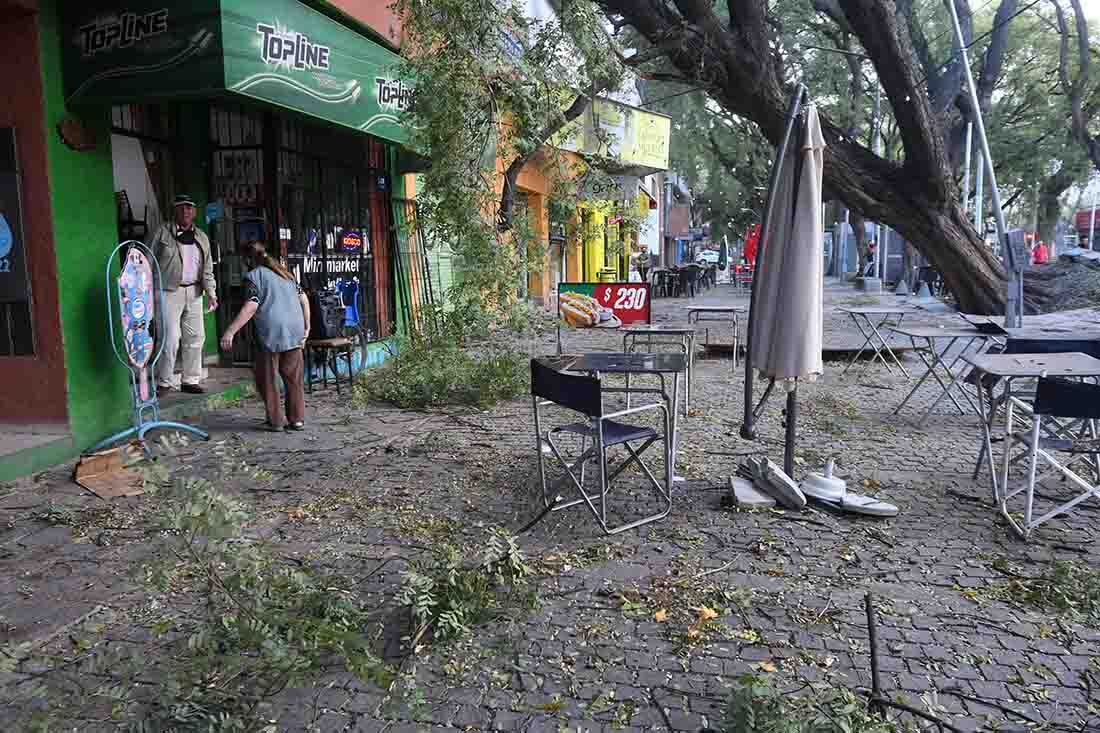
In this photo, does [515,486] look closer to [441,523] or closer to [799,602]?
[441,523]

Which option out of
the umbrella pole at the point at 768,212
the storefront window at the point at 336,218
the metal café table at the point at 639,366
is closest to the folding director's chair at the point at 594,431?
the metal café table at the point at 639,366

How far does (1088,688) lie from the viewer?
2.81 m

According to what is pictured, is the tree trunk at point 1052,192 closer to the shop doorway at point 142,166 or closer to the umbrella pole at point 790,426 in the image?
the umbrella pole at point 790,426

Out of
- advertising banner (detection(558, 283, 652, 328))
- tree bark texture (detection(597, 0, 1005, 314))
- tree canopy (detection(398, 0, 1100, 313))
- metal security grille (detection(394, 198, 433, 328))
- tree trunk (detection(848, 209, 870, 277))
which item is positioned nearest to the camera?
tree canopy (detection(398, 0, 1100, 313))

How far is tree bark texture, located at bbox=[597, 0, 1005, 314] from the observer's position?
998 cm

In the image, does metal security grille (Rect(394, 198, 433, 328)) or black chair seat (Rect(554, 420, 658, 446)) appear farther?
metal security grille (Rect(394, 198, 433, 328))

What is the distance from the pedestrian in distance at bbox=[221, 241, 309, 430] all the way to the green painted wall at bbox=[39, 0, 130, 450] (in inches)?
37.3

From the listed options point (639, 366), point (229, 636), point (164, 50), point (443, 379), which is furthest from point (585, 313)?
point (229, 636)

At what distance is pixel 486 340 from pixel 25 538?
5.18 metres

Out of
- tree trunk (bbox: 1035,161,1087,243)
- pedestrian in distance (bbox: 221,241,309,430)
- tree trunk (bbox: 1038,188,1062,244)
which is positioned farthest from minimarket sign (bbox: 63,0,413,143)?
tree trunk (bbox: 1038,188,1062,244)

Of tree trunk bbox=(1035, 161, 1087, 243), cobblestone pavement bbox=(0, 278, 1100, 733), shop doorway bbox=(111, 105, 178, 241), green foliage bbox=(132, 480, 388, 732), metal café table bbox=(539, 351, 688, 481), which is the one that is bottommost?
cobblestone pavement bbox=(0, 278, 1100, 733)

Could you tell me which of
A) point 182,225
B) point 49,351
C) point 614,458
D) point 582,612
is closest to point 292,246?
point 182,225

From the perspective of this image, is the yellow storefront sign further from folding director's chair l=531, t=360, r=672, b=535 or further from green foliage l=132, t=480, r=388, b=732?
green foliage l=132, t=480, r=388, b=732

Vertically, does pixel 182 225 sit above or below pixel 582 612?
above
